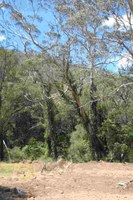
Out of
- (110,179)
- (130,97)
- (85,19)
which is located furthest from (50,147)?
(110,179)

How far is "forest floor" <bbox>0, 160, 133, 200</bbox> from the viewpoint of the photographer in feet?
27.2

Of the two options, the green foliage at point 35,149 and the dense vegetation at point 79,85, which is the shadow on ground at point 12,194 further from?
the green foliage at point 35,149

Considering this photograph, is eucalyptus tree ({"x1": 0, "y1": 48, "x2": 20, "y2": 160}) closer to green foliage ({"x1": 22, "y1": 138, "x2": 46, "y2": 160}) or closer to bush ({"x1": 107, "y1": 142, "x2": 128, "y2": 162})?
green foliage ({"x1": 22, "y1": 138, "x2": 46, "y2": 160})

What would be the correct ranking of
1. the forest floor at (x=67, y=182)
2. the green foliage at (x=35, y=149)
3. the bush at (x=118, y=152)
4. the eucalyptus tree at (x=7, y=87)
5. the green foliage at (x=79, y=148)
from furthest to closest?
1. the green foliage at (x=35, y=149)
2. the eucalyptus tree at (x=7, y=87)
3. the green foliage at (x=79, y=148)
4. the bush at (x=118, y=152)
5. the forest floor at (x=67, y=182)

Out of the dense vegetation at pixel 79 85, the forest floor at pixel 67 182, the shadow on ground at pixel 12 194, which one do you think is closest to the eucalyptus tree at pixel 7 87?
the dense vegetation at pixel 79 85

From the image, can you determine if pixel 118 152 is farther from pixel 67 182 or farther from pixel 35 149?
pixel 67 182

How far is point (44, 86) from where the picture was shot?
25.0 meters

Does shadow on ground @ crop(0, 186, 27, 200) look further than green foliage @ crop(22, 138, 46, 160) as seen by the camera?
No

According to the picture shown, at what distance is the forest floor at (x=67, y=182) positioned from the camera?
830 centimetres

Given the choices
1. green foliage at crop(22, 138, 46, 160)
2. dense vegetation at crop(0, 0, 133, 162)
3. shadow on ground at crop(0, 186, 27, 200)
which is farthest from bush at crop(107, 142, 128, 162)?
shadow on ground at crop(0, 186, 27, 200)

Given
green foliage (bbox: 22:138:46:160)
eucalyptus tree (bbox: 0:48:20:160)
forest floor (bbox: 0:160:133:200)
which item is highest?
eucalyptus tree (bbox: 0:48:20:160)

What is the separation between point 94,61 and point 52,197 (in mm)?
10499

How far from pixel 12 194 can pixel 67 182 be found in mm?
2212

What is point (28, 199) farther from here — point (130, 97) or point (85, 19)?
point (130, 97)
